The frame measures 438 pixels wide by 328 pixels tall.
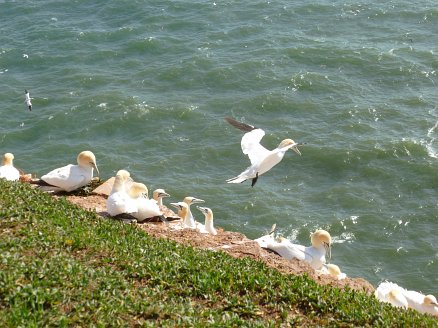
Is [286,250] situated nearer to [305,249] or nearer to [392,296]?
[305,249]

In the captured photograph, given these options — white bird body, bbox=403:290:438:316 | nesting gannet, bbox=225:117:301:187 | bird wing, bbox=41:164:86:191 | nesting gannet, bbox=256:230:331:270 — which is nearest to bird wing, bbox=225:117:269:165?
nesting gannet, bbox=225:117:301:187

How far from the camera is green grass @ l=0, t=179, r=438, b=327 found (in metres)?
10.5

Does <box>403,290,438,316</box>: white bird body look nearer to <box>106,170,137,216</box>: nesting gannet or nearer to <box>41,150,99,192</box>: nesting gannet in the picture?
<box>106,170,137,216</box>: nesting gannet

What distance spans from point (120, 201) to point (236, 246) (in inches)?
101

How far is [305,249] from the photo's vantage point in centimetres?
1673

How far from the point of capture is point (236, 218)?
24938mm

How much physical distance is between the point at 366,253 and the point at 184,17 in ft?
66.9

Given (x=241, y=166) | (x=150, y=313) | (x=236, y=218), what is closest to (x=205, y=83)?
(x=241, y=166)

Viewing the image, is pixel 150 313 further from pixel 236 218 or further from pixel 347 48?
pixel 347 48

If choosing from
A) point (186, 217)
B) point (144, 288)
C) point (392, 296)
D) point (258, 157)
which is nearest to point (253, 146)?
point (258, 157)

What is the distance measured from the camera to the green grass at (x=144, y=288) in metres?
10.5

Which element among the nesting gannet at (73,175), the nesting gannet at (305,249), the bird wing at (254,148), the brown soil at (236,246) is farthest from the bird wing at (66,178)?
the nesting gannet at (305,249)

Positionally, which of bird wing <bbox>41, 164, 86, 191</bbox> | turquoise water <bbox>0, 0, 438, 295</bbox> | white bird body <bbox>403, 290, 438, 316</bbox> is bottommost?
turquoise water <bbox>0, 0, 438, 295</bbox>

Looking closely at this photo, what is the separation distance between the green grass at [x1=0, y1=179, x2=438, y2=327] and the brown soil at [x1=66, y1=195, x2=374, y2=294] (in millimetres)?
1260
